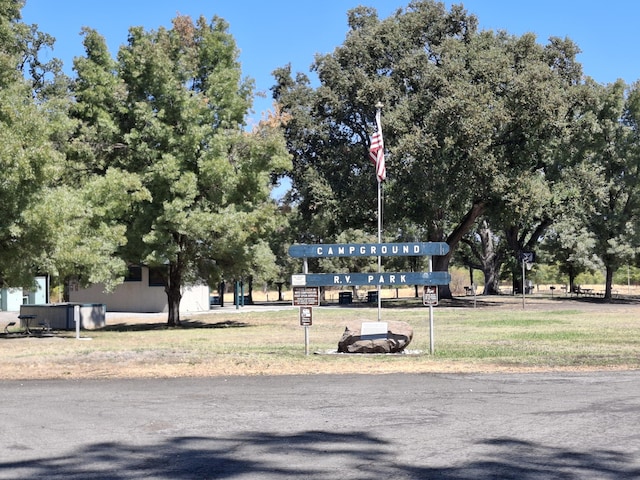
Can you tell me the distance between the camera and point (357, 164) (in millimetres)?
43375

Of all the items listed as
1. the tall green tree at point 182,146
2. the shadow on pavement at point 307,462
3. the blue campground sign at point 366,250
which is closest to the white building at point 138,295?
the tall green tree at point 182,146

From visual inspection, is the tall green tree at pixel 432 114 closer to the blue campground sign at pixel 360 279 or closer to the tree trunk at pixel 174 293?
the tree trunk at pixel 174 293

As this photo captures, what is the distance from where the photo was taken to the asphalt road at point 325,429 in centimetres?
650

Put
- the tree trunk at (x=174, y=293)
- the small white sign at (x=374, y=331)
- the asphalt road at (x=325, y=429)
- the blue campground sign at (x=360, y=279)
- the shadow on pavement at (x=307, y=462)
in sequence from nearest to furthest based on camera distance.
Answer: the shadow on pavement at (x=307, y=462)
the asphalt road at (x=325, y=429)
the small white sign at (x=374, y=331)
the blue campground sign at (x=360, y=279)
the tree trunk at (x=174, y=293)

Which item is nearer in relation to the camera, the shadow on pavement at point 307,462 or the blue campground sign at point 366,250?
the shadow on pavement at point 307,462

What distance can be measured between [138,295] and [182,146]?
1737cm

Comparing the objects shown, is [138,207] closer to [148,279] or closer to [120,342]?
[120,342]

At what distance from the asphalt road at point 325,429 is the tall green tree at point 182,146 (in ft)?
52.3

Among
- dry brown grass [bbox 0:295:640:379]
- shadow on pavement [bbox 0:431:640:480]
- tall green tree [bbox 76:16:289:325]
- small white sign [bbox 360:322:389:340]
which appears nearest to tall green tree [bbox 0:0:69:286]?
dry brown grass [bbox 0:295:640:379]

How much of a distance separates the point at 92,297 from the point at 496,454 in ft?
133

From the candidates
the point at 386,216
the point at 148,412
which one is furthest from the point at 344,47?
the point at 148,412

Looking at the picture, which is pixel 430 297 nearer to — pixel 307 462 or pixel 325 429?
pixel 325 429

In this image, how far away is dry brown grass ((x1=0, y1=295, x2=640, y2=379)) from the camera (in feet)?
47.3

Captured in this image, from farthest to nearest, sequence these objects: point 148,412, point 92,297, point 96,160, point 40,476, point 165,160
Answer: point 92,297
point 96,160
point 165,160
point 148,412
point 40,476
